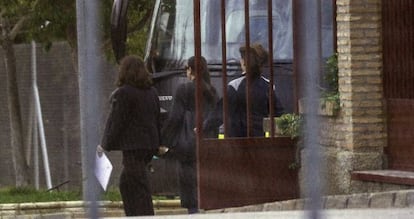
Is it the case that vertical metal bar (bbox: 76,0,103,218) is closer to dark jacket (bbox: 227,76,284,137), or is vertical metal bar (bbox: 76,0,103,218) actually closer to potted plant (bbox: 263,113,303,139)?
potted plant (bbox: 263,113,303,139)

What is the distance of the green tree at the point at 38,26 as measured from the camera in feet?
46.9

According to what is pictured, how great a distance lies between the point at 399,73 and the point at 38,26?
22.4ft

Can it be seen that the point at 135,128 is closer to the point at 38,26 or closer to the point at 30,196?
the point at 30,196

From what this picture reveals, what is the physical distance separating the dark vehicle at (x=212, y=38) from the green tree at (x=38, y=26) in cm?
164

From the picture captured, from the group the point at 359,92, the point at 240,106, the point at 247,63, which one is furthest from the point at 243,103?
the point at 359,92

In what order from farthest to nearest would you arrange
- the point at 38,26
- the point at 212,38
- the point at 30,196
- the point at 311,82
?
the point at 38,26 < the point at 30,196 < the point at 212,38 < the point at 311,82

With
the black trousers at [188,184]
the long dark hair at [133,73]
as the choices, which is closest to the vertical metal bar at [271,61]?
the black trousers at [188,184]

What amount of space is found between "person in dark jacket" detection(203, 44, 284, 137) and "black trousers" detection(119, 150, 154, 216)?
0.60 metres

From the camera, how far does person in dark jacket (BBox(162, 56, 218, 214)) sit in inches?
387

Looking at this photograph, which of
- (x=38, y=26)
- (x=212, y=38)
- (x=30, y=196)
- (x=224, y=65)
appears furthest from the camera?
(x=38, y=26)

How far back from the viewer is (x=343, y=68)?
987 centimetres

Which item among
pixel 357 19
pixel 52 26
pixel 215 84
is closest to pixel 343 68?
pixel 357 19

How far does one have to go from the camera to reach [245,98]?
9859mm

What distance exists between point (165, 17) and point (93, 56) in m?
8.83
